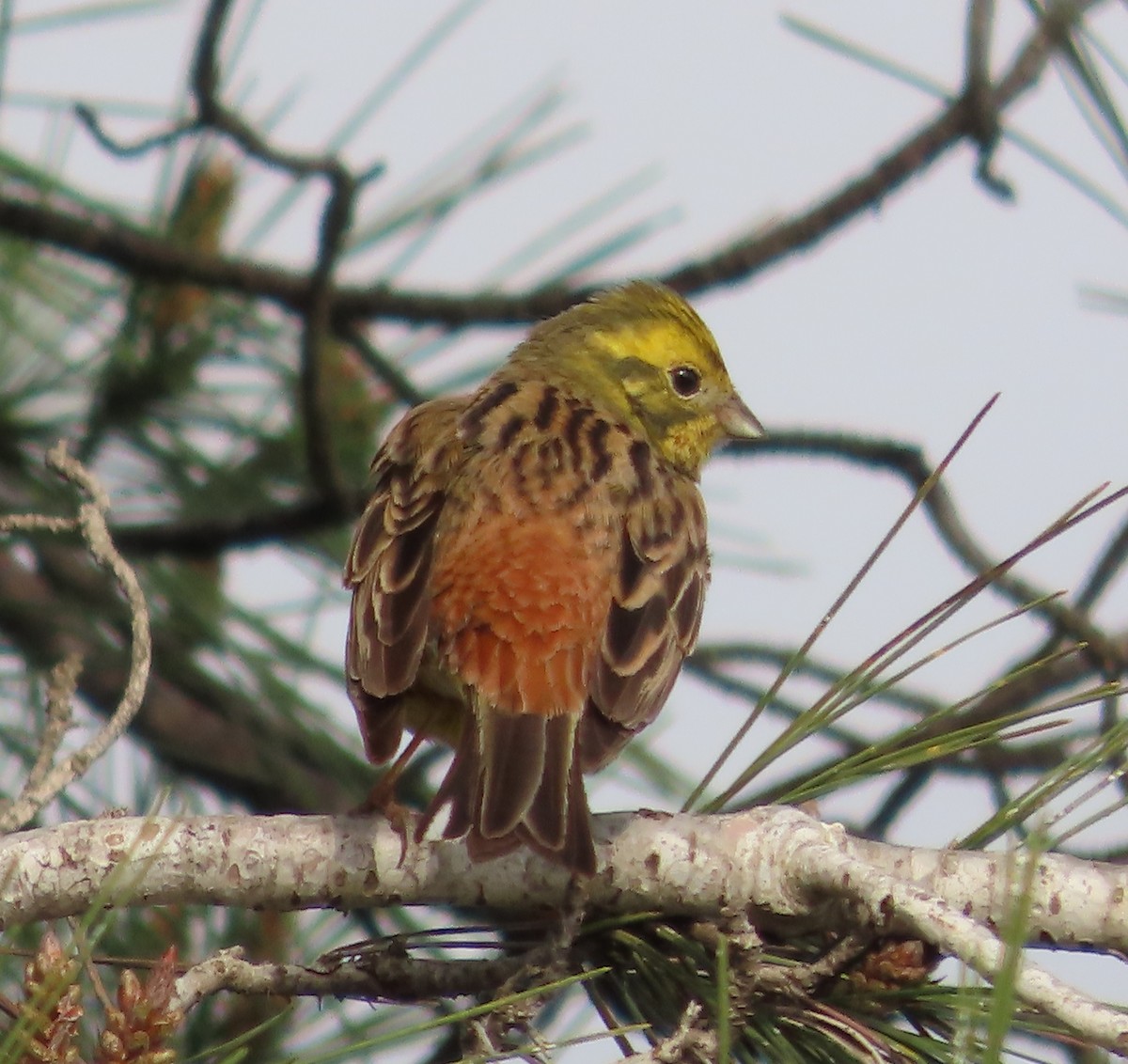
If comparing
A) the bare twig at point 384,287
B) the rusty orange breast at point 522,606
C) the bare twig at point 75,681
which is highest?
the bare twig at point 384,287

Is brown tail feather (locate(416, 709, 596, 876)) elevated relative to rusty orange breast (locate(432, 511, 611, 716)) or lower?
lower

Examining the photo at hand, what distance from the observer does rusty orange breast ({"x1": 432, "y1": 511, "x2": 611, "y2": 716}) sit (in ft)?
9.59

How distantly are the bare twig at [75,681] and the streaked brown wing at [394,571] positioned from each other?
0.62 metres

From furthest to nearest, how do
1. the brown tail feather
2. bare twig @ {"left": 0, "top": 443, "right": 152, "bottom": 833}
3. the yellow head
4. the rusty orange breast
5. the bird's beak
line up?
1. the yellow head
2. the bird's beak
3. the rusty orange breast
4. the brown tail feather
5. bare twig @ {"left": 0, "top": 443, "right": 152, "bottom": 833}

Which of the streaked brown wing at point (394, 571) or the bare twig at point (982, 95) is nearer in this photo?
the streaked brown wing at point (394, 571)

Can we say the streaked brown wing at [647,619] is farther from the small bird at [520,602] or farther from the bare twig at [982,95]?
the bare twig at [982,95]

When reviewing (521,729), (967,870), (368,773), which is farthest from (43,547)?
(967,870)

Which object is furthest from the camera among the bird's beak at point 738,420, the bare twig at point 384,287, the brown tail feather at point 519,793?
the bird's beak at point 738,420

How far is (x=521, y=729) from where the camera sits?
285 cm

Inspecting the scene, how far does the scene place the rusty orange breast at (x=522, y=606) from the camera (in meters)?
2.92

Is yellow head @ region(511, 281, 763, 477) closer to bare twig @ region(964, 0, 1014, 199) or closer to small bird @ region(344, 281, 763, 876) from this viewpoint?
small bird @ region(344, 281, 763, 876)

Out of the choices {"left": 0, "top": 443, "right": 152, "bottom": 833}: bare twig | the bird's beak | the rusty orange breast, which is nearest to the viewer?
{"left": 0, "top": 443, "right": 152, "bottom": 833}: bare twig

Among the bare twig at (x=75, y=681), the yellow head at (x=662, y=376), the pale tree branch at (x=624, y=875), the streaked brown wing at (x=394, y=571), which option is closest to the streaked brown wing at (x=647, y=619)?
the streaked brown wing at (x=394, y=571)

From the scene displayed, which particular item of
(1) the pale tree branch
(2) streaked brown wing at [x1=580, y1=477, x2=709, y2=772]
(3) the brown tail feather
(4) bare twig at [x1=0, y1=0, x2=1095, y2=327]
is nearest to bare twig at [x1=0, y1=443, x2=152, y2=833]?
(1) the pale tree branch
